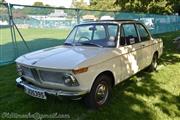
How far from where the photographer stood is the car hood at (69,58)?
14.4ft

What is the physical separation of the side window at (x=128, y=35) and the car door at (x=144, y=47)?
0.22 m

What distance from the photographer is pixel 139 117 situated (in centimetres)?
463

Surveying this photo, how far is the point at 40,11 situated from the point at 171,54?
621 cm

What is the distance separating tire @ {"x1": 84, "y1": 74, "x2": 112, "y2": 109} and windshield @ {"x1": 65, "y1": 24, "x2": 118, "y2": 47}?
87 centimetres

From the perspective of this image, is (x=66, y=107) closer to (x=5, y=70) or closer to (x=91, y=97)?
(x=91, y=97)

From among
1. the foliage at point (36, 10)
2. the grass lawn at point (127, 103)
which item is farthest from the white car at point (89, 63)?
the foliage at point (36, 10)

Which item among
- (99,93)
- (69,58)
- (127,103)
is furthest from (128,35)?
(69,58)

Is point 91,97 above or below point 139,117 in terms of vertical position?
above

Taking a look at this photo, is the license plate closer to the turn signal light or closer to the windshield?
the turn signal light

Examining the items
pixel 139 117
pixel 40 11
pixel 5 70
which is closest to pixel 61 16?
pixel 40 11

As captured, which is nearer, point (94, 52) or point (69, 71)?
point (69, 71)

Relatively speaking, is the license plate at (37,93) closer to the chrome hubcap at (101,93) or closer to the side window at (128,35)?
the chrome hubcap at (101,93)

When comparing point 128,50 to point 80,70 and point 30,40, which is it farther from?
point 30,40

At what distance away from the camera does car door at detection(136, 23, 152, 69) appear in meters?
6.36
